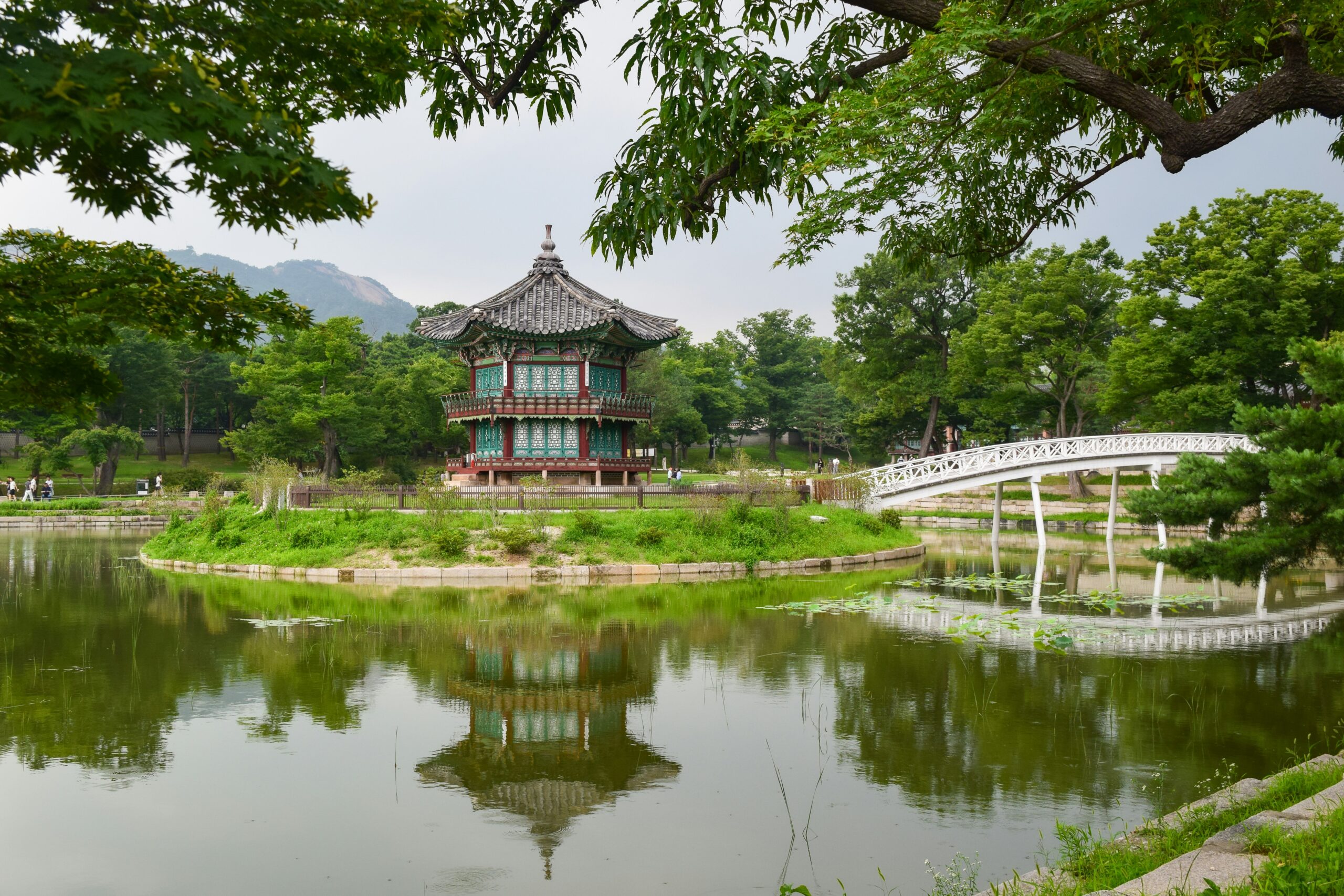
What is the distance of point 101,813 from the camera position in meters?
6.80

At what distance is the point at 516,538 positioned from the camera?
20.9 meters

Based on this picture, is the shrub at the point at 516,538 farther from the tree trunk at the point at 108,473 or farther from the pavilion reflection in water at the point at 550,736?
the tree trunk at the point at 108,473

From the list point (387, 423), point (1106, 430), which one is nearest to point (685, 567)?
point (387, 423)

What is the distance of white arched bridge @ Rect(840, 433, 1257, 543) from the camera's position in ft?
82.4

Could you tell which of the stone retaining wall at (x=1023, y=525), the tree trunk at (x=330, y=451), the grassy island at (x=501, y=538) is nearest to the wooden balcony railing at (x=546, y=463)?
the grassy island at (x=501, y=538)

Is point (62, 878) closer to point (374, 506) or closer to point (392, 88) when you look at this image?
point (392, 88)

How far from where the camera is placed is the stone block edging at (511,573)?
2008 centimetres

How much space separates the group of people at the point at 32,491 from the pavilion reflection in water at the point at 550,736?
118 feet

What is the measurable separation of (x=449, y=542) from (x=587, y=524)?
3.18 meters

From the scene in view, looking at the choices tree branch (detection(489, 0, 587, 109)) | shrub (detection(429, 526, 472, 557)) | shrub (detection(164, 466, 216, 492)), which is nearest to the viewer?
tree branch (detection(489, 0, 587, 109))

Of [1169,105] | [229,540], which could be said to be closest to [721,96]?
[1169,105]

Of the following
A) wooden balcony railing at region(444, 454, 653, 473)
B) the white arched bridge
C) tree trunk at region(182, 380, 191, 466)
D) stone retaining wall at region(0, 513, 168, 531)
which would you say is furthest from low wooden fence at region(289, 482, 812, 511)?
tree trunk at region(182, 380, 191, 466)

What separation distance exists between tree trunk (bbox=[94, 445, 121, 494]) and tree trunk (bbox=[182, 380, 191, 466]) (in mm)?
5762

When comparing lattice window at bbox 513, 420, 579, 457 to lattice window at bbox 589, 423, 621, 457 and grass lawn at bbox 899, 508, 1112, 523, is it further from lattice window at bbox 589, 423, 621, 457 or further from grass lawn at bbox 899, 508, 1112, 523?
grass lawn at bbox 899, 508, 1112, 523
